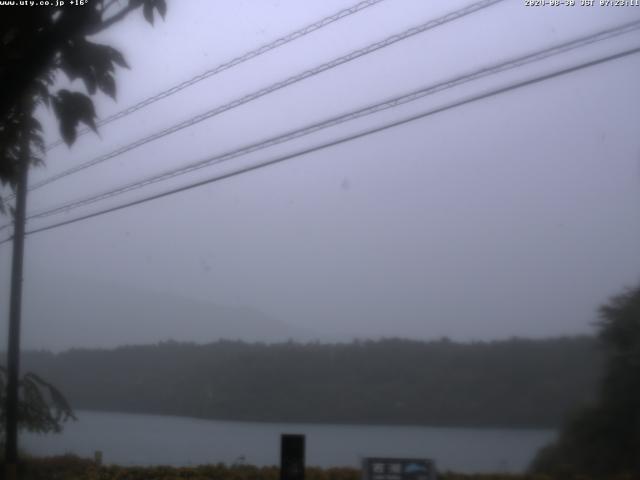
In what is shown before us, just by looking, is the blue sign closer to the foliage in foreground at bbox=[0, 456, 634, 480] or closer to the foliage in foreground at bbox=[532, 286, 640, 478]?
the foliage in foreground at bbox=[0, 456, 634, 480]

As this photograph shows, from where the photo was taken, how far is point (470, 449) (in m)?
13.0

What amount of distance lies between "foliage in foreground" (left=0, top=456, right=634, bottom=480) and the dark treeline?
893mm

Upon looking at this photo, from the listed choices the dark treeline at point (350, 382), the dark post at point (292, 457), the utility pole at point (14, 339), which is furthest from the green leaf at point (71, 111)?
the utility pole at point (14, 339)

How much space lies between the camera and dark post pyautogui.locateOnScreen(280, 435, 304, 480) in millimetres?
8461

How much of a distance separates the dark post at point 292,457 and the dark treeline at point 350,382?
445 centimetres

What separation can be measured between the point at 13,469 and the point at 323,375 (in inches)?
225

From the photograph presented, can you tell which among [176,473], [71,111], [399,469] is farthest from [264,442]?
[71,111]

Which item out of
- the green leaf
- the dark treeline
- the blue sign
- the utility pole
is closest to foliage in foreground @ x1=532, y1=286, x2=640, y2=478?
the dark treeline

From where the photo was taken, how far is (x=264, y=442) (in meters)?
15.9

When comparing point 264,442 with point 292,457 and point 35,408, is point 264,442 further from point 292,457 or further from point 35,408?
point 292,457

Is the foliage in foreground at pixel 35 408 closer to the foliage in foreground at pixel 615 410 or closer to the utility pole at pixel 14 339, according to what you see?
the utility pole at pixel 14 339

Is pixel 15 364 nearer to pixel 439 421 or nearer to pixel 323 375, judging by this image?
pixel 323 375

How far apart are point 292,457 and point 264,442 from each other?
763 cm

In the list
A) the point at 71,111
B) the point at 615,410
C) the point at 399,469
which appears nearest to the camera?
the point at 71,111
